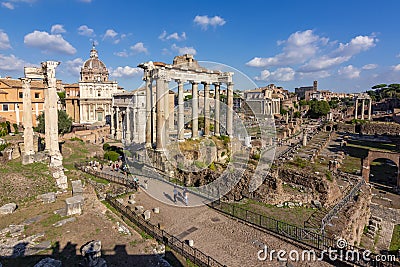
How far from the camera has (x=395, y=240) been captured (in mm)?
13617

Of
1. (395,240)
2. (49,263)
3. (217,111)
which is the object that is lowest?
(395,240)

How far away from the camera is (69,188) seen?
14359 mm

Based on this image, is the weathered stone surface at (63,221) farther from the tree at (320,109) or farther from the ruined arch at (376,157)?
the tree at (320,109)

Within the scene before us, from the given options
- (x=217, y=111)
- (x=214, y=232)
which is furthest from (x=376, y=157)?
(x=214, y=232)

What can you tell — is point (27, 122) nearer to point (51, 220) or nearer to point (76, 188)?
point (76, 188)

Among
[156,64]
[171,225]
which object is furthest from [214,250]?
[156,64]

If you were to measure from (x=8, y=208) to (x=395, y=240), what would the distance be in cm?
1966

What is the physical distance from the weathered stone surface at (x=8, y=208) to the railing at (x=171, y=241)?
451 centimetres

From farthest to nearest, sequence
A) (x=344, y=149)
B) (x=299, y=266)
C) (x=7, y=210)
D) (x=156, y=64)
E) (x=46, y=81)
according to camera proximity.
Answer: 1. (x=344, y=149)
2. (x=156, y=64)
3. (x=46, y=81)
4. (x=7, y=210)
5. (x=299, y=266)

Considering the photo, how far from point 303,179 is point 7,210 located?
15519mm

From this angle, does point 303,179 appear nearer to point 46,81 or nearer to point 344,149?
point 46,81

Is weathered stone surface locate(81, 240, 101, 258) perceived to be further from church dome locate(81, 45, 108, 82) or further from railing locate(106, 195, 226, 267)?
church dome locate(81, 45, 108, 82)

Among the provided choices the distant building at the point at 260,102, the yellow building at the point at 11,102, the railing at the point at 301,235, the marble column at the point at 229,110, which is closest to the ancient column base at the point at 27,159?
the railing at the point at 301,235

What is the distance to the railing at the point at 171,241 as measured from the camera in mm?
8583
